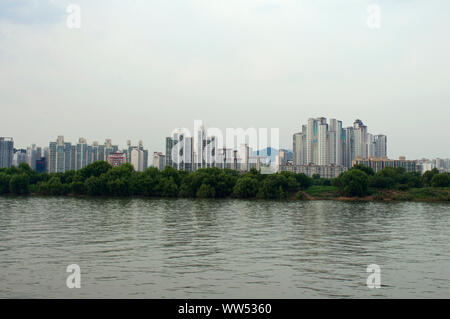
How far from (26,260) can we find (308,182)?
47232 millimetres

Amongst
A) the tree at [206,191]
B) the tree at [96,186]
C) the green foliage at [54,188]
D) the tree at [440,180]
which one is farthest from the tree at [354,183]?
the green foliage at [54,188]

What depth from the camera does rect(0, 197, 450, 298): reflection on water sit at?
8.79 metres

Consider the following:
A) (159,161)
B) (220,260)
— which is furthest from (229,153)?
(220,260)

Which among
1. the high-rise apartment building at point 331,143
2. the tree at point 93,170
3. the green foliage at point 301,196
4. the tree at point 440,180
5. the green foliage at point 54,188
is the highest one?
the high-rise apartment building at point 331,143

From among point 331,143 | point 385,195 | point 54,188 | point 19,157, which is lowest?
Result: point 385,195

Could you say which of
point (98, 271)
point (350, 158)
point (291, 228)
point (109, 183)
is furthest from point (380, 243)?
point (350, 158)

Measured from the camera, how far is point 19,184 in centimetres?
5456

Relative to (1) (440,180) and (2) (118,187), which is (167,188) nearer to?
(2) (118,187)

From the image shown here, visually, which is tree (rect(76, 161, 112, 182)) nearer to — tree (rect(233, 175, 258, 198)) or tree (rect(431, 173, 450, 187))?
tree (rect(233, 175, 258, 198))

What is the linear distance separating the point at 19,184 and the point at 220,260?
5104cm

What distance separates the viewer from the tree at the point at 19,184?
178ft

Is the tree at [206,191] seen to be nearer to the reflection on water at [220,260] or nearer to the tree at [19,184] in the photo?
the tree at [19,184]
